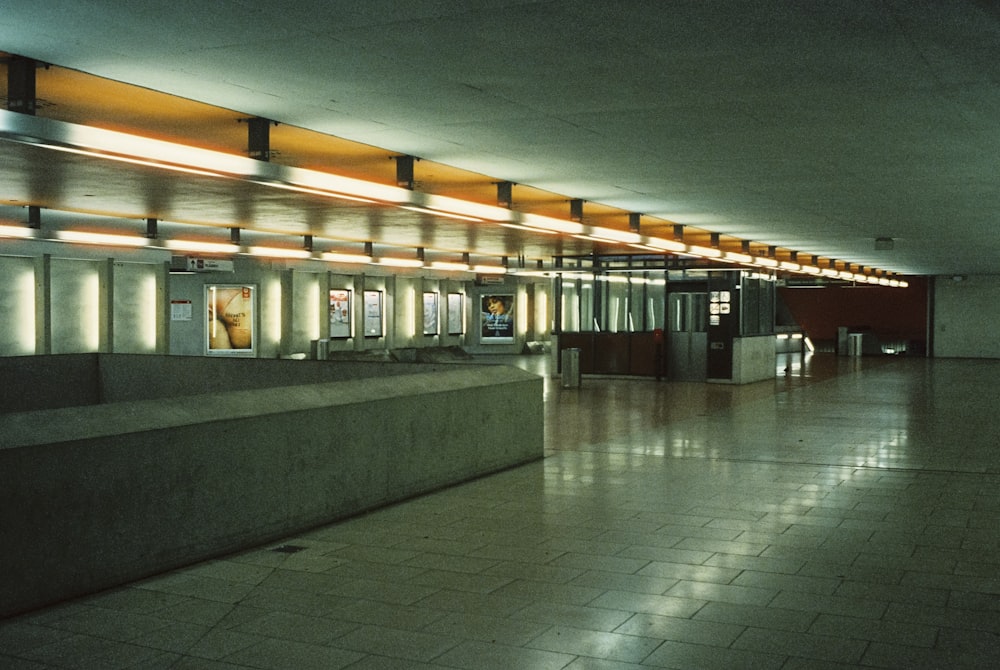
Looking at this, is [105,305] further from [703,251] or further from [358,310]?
[703,251]

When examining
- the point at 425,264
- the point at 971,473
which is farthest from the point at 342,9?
the point at 425,264

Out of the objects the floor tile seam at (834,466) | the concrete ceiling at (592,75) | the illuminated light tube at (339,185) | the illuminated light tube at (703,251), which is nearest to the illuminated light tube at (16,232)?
the concrete ceiling at (592,75)

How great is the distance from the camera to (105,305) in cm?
2148

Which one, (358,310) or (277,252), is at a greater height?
(277,252)

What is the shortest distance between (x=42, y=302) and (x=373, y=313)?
12.9m

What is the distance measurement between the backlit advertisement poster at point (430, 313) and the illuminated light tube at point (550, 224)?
22.5m

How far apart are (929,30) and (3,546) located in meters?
5.70

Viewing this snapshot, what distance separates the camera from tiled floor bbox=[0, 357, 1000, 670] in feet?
16.0

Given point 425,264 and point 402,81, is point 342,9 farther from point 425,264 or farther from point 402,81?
point 425,264

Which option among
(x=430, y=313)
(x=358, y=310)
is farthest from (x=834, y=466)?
(x=430, y=313)

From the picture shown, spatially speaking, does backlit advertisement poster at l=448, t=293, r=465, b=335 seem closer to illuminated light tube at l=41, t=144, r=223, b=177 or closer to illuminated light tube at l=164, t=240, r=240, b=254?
illuminated light tube at l=164, t=240, r=240, b=254

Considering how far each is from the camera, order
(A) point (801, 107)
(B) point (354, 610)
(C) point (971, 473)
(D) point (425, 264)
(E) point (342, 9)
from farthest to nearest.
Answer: (D) point (425, 264)
(C) point (971, 473)
(A) point (801, 107)
(B) point (354, 610)
(E) point (342, 9)

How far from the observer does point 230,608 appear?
18.4 feet

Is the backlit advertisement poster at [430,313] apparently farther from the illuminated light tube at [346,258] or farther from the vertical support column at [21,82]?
the vertical support column at [21,82]
